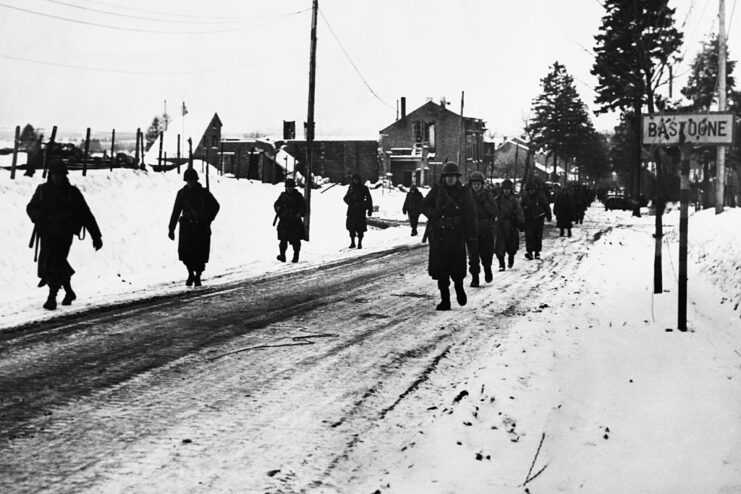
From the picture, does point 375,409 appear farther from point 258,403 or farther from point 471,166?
point 471,166

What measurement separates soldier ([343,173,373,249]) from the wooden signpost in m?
12.9

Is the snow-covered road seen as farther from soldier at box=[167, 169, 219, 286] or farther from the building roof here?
the building roof

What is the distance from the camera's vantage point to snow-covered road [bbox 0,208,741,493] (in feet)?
14.3

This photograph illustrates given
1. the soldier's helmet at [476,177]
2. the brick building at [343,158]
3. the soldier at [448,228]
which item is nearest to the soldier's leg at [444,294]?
the soldier at [448,228]

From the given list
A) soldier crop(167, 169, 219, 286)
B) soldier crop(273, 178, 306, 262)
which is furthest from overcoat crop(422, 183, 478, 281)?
soldier crop(273, 178, 306, 262)

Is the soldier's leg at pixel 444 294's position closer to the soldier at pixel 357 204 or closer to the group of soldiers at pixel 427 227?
the group of soldiers at pixel 427 227

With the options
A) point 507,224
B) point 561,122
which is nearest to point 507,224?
point 507,224

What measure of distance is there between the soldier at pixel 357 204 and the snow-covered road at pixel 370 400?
35.5ft

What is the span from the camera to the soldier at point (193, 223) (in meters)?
12.8

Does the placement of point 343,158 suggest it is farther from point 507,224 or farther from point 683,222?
point 683,222

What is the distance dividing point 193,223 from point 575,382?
8.15m

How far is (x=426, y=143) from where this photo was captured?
82.1 metres

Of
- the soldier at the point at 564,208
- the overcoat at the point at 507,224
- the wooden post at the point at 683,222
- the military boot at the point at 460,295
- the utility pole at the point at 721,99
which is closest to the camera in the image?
the wooden post at the point at 683,222

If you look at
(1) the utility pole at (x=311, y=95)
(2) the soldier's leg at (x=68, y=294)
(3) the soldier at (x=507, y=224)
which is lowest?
(2) the soldier's leg at (x=68, y=294)
